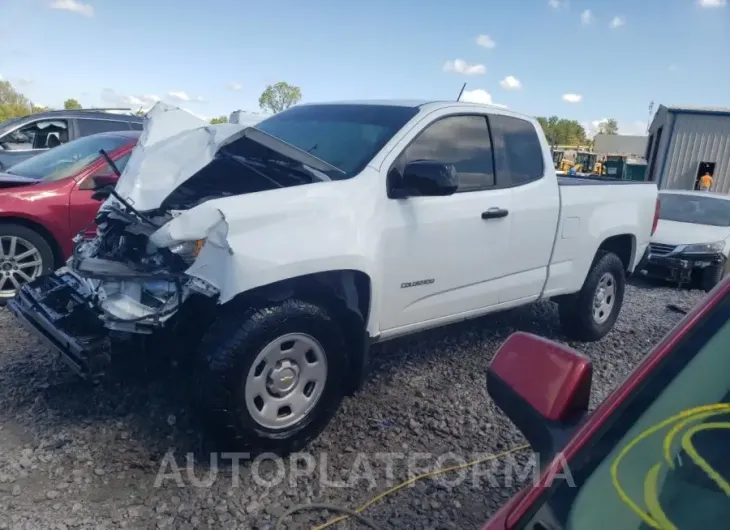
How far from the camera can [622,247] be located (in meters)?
5.53

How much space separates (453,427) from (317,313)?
3.95ft

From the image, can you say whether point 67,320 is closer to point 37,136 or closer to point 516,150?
point 516,150

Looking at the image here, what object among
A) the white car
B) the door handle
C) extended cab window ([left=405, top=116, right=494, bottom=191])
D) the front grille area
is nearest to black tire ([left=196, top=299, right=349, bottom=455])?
extended cab window ([left=405, top=116, right=494, bottom=191])

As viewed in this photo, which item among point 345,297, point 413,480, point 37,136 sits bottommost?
point 413,480

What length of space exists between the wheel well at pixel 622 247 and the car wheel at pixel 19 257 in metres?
4.87

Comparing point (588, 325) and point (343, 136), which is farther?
point (588, 325)

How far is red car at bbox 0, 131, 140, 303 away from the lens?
16.8 feet

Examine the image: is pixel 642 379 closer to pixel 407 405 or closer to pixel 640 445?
pixel 640 445

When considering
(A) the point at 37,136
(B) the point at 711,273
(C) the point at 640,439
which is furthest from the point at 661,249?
(A) the point at 37,136

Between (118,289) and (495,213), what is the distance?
2.40m

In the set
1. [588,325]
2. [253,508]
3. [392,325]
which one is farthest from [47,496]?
[588,325]

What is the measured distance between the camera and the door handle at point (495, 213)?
4055 mm

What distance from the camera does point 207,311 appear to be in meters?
3.01

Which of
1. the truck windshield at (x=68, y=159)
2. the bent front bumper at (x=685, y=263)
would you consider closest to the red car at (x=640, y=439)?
the truck windshield at (x=68, y=159)
